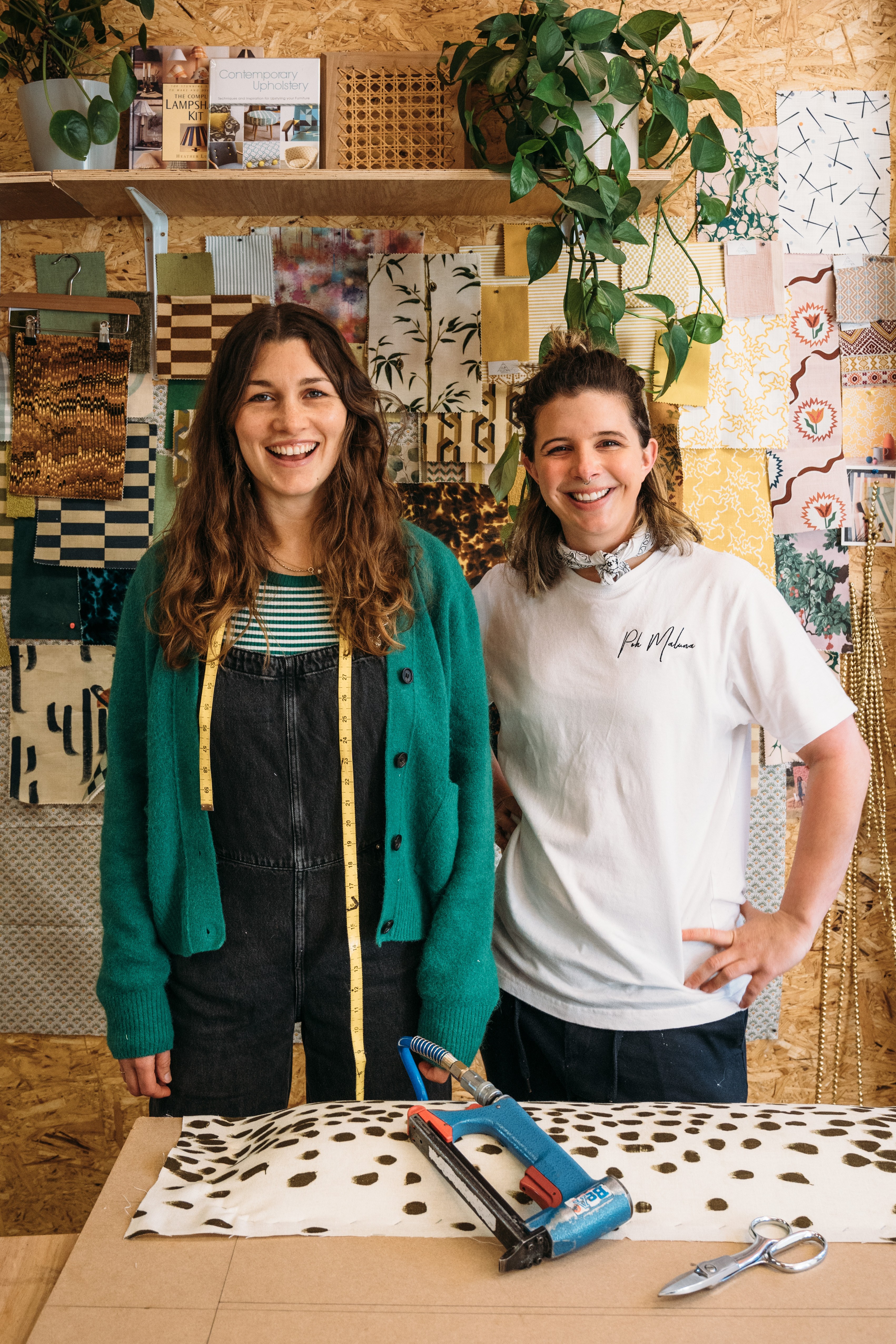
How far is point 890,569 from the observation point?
7.73 ft

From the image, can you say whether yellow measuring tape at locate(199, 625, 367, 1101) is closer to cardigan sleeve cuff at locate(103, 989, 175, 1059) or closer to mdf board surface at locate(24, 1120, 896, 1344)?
cardigan sleeve cuff at locate(103, 989, 175, 1059)

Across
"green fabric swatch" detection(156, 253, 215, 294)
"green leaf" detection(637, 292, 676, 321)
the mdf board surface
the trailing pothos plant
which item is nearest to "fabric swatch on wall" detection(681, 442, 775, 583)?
the trailing pothos plant

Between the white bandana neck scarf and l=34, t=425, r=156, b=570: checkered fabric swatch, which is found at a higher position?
l=34, t=425, r=156, b=570: checkered fabric swatch

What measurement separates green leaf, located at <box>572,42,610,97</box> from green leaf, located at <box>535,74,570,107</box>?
0.04 meters

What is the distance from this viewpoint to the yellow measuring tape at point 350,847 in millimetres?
1256

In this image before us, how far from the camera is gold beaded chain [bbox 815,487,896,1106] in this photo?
7.65 ft

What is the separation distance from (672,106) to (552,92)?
0.93 ft

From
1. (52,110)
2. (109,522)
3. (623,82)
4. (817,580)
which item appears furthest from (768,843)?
(52,110)

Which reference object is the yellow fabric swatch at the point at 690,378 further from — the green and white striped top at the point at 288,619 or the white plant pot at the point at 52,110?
the white plant pot at the point at 52,110

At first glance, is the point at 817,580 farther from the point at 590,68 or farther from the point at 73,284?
the point at 73,284

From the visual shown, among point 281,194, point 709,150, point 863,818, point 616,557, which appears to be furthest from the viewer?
point 863,818

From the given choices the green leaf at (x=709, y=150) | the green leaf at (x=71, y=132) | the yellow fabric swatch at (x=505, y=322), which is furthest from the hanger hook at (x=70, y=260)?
the green leaf at (x=709, y=150)

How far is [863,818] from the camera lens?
2.39m

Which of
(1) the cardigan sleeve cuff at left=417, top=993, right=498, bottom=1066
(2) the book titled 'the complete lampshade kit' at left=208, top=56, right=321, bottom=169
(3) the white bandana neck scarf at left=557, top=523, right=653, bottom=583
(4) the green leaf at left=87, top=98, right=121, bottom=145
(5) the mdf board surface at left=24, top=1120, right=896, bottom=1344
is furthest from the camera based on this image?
(2) the book titled 'the complete lampshade kit' at left=208, top=56, right=321, bottom=169
